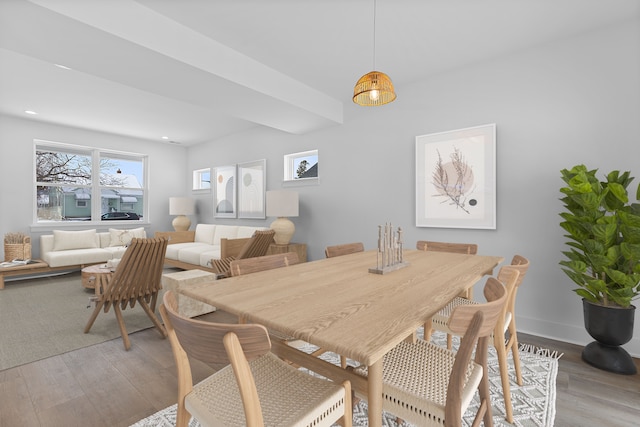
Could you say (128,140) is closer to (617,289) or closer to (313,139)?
(313,139)

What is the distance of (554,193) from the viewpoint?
8.73 feet

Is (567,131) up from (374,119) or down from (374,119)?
down

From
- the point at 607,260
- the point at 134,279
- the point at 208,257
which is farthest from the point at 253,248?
the point at 607,260

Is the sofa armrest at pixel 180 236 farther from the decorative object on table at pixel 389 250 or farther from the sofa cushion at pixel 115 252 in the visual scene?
the decorative object on table at pixel 389 250

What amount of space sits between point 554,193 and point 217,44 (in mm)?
3268

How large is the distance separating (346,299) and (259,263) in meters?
0.77

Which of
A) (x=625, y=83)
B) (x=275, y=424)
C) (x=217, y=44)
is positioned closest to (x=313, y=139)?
(x=217, y=44)

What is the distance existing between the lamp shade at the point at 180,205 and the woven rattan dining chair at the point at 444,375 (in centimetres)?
580

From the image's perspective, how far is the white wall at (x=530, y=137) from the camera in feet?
7.99

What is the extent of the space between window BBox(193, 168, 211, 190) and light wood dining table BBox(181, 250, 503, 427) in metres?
5.47

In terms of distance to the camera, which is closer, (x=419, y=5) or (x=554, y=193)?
(x=419, y=5)

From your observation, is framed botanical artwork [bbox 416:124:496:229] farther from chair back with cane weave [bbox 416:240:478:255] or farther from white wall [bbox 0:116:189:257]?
white wall [bbox 0:116:189:257]

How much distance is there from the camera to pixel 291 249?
4.40 meters

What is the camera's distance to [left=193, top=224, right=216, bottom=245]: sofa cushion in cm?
580
